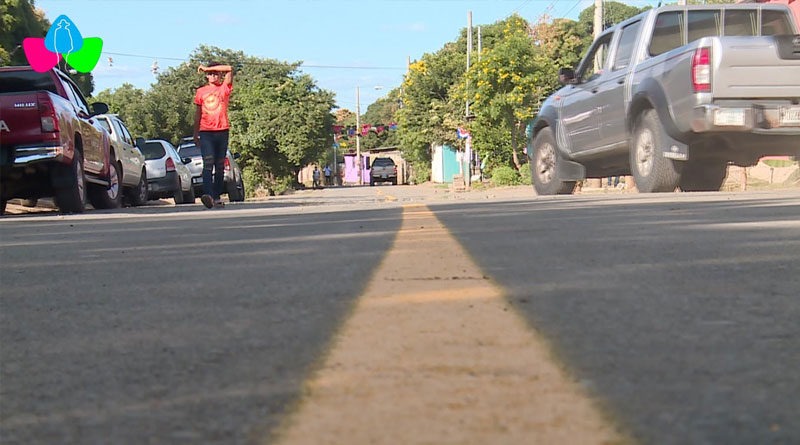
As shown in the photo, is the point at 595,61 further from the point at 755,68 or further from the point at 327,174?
the point at 327,174

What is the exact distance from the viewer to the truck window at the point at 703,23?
405 inches

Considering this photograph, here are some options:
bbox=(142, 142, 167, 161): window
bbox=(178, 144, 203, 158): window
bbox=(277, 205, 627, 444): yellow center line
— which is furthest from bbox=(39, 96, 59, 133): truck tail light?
→ bbox=(178, 144, 203, 158): window

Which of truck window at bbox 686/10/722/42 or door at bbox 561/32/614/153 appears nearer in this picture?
truck window at bbox 686/10/722/42

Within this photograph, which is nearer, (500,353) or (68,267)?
(500,353)

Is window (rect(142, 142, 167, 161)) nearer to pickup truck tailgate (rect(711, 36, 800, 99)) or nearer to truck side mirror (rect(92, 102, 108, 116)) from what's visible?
truck side mirror (rect(92, 102, 108, 116))

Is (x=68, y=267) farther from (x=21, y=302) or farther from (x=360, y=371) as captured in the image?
(x=360, y=371)

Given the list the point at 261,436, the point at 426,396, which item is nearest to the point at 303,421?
the point at 261,436

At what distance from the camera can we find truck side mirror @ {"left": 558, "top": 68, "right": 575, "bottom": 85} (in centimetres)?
1127

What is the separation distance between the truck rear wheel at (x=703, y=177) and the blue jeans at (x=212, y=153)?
18.2 ft

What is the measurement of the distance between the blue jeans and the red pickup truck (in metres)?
1.43

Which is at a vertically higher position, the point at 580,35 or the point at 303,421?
the point at 580,35

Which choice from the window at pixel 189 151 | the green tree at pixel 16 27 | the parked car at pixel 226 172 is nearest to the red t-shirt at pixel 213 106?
the parked car at pixel 226 172

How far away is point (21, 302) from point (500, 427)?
2.20m

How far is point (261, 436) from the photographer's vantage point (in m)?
1.48
